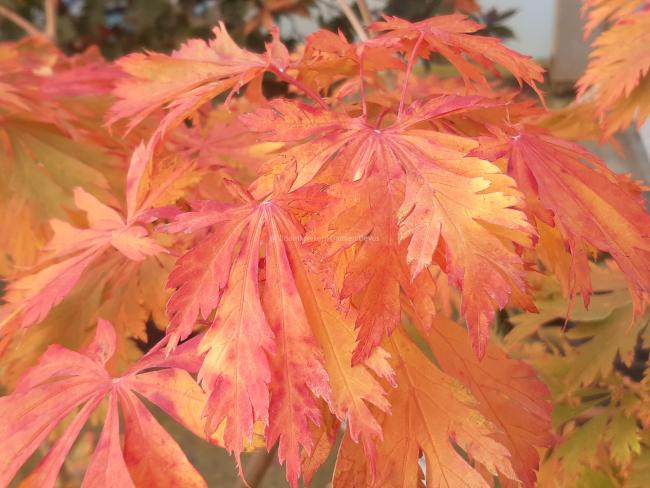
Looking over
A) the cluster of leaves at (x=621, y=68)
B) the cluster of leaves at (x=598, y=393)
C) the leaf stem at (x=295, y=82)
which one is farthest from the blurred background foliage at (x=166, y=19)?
the leaf stem at (x=295, y=82)

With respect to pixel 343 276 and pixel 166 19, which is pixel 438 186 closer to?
pixel 343 276

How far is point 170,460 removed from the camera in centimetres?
38

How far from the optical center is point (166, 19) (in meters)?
1.80

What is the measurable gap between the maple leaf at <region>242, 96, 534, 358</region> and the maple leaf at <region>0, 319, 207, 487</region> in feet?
0.43

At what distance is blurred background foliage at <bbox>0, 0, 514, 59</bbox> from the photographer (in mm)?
1699

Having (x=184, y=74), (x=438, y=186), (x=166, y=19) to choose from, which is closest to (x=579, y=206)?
(x=438, y=186)

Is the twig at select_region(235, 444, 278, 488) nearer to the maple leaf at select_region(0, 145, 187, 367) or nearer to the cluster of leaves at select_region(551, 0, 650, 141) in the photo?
the maple leaf at select_region(0, 145, 187, 367)

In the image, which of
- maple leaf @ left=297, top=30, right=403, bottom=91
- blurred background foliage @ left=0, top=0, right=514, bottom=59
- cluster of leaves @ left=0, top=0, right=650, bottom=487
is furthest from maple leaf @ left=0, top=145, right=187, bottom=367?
blurred background foliage @ left=0, top=0, right=514, bottom=59

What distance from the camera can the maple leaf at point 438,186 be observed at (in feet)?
1.07

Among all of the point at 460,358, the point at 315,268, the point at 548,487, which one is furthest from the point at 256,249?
the point at 548,487

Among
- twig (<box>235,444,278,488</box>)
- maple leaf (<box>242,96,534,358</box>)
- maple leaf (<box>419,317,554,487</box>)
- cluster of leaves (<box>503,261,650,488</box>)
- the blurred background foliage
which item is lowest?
the blurred background foliage

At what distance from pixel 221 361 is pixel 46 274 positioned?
21 centimetres

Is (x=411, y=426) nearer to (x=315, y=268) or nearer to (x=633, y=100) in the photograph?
(x=315, y=268)

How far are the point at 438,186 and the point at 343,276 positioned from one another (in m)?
0.07
